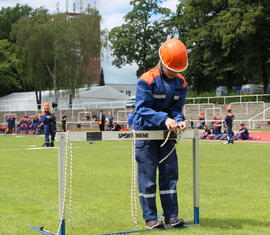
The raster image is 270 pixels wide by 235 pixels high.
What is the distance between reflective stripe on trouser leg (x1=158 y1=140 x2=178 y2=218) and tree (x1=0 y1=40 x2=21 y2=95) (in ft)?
232

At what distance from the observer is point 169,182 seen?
6398 millimetres

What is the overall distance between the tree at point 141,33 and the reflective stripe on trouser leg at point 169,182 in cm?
6899

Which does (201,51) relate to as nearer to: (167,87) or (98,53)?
(98,53)

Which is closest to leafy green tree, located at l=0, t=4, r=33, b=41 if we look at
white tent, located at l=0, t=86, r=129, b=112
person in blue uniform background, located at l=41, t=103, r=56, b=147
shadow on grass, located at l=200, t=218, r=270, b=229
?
white tent, located at l=0, t=86, r=129, b=112

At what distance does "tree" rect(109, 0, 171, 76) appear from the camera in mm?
75375

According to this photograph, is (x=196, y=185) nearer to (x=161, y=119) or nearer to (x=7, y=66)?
(x=161, y=119)

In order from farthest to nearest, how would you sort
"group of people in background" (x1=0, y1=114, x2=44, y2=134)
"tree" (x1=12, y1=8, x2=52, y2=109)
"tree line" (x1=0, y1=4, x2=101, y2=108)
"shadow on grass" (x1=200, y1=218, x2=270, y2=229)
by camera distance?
"tree" (x1=12, y1=8, x2=52, y2=109), "tree line" (x1=0, y1=4, x2=101, y2=108), "group of people in background" (x1=0, y1=114, x2=44, y2=134), "shadow on grass" (x1=200, y1=218, x2=270, y2=229)

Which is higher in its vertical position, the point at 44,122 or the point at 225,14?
the point at 225,14

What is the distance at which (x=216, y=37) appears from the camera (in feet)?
190

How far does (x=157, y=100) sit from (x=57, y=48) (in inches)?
2433

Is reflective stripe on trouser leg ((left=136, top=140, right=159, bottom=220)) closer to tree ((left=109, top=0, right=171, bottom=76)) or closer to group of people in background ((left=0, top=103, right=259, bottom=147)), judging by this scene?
group of people in background ((left=0, top=103, right=259, bottom=147))

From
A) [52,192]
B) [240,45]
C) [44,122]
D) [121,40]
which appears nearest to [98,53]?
[121,40]

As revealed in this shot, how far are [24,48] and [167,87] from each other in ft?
211

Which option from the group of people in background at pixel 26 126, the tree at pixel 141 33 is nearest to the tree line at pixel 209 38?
the tree at pixel 141 33
